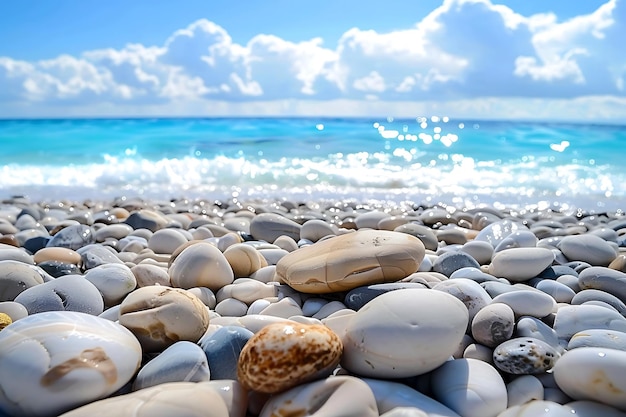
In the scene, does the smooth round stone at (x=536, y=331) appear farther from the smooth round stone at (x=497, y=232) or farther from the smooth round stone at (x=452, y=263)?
the smooth round stone at (x=497, y=232)

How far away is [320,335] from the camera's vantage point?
156cm

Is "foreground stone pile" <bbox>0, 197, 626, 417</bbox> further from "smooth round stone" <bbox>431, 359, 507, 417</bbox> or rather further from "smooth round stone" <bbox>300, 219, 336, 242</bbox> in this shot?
"smooth round stone" <bbox>300, 219, 336, 242</bbox>

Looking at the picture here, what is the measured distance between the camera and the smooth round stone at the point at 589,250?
285 centimetres

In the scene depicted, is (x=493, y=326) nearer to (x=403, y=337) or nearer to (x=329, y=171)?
(x=403, y=337)

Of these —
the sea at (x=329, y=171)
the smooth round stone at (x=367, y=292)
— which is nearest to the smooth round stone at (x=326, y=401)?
the smooth round stone at (x=367, y=292)

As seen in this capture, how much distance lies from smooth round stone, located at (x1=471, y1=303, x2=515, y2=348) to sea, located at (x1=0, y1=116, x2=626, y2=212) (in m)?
5.13

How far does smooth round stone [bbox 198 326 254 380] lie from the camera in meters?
1.67

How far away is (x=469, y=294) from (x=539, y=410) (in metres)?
0.64

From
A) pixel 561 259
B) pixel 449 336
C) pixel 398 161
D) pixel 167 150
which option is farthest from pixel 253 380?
pixel 167 150

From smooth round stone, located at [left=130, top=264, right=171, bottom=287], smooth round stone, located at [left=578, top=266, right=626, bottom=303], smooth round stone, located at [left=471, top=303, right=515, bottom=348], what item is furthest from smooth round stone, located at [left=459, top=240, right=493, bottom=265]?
smooth round stone, located at [left=130, top=264, right=171, bottom=287]

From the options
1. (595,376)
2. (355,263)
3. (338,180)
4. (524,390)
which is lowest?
(338,180)

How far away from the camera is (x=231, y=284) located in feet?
8.24

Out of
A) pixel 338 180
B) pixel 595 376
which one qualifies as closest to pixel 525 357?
pixel 595 376

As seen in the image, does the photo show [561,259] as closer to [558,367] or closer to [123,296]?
[558,367]
